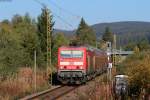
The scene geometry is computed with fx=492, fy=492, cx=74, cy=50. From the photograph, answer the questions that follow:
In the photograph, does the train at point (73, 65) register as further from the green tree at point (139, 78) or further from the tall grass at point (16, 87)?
the green tree at point (139, 78)

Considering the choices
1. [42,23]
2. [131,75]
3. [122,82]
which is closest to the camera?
[131,75]

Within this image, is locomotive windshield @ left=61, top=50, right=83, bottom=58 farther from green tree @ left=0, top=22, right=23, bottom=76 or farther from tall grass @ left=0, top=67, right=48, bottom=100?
green tree @ left=0, top=22, right=23, bottom=76

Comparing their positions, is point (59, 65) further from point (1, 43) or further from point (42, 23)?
point (42, 23)

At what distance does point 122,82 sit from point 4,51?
51.8 feet

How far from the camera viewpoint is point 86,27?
513 feet

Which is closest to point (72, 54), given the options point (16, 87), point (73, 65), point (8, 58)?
point (73, 65)

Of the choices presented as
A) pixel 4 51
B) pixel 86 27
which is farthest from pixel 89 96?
pixel 86 27

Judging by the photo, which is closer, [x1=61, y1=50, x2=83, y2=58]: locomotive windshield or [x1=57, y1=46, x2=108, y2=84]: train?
[x1=57, y1=46, x2=108, y2=84]: train

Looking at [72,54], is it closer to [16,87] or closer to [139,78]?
[16,87]

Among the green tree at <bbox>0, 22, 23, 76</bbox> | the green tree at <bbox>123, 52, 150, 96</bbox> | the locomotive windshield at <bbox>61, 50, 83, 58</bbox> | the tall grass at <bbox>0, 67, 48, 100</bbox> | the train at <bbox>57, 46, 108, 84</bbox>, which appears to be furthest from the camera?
the locomotive windshield at <bbox>61, 50, 83, 58</bbox>

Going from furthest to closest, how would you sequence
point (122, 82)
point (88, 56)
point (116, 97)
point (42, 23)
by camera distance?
1. point (42, 23)
2. point (88, 56)
3. point (122, 82)
4. point (116, 97)

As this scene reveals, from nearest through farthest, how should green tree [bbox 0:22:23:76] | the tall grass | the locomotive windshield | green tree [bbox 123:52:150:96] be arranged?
green tree [bbox 123:52:150:96]
the tall grass
green tree [bbox 0:22:23:76]
the locomotive windshield

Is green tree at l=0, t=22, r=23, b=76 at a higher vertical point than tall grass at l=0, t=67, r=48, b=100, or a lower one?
higher

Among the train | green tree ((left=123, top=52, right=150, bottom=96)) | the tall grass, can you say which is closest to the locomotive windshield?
the train
